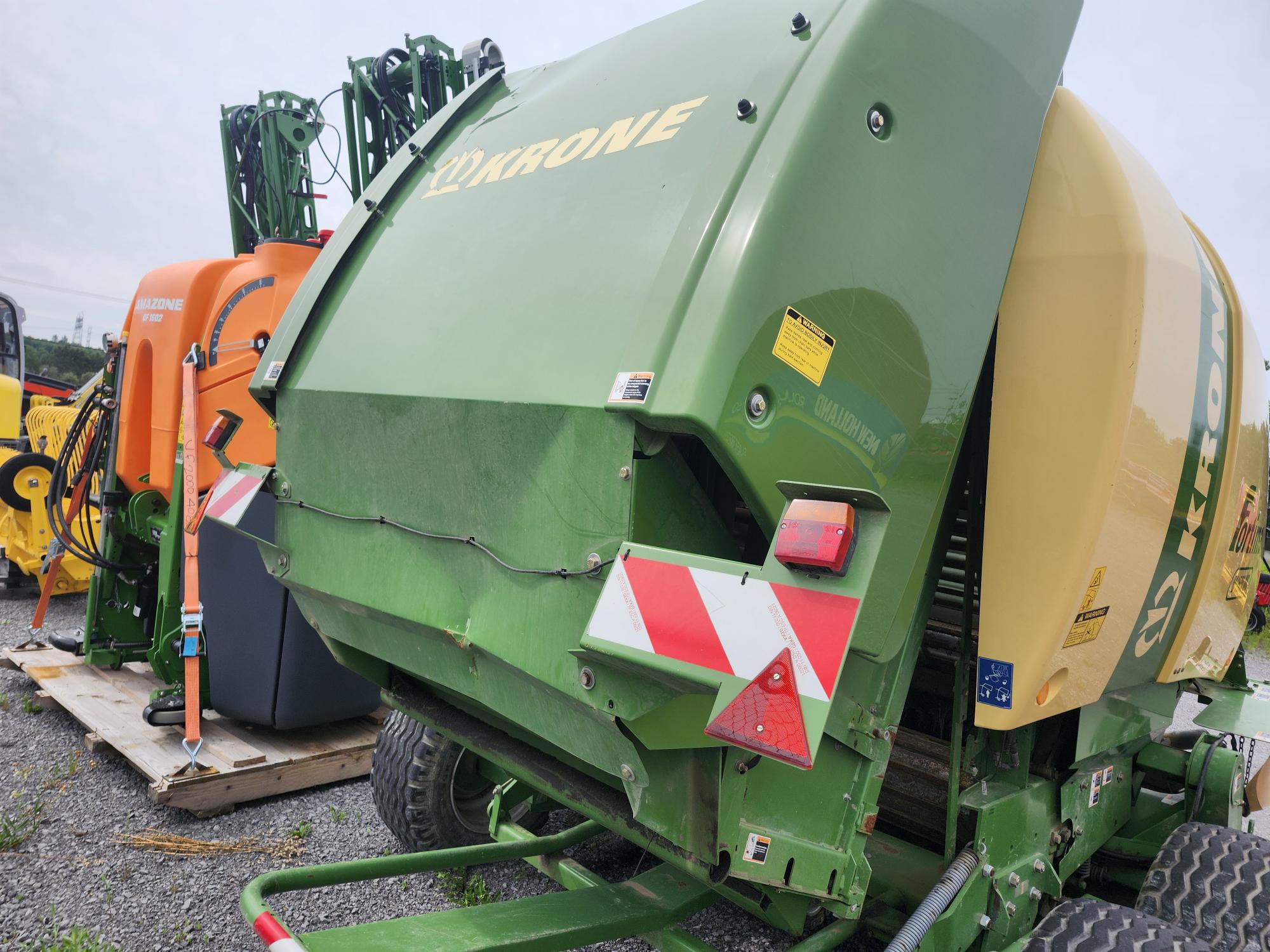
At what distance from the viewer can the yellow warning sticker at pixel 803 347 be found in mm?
1594

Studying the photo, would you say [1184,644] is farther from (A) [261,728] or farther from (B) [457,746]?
(A) [261,728]

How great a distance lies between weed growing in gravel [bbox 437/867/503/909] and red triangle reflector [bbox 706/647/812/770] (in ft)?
6.66

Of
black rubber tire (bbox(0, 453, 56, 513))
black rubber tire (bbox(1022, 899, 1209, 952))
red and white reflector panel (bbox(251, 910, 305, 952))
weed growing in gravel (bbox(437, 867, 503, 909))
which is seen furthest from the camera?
black rubber tire (bbox(0, 453, 56, 513))

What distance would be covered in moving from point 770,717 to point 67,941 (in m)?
2.49

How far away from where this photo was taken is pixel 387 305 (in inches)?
90.5

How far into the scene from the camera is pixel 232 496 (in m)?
2.52

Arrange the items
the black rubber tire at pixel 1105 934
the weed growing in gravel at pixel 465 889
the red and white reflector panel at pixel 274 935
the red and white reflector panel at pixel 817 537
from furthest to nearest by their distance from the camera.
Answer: the weed growing in gravel at pixel 465 889 < the black rubber tire at pixel 1105 934 < the red and white reflector panel at pixel 274 935 < the red and white reflector panel at pixel 817 537

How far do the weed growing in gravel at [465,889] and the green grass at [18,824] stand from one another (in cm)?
155

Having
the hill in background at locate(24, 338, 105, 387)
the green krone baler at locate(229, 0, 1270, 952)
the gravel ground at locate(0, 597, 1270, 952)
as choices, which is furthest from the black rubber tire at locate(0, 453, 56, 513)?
the hill in background at locate(24, 338, 105, 387)

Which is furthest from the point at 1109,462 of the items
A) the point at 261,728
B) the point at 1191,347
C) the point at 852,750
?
the point at 261,728

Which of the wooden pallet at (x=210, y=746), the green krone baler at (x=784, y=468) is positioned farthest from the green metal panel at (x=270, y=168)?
the green krone baler at (x=784, y=468)

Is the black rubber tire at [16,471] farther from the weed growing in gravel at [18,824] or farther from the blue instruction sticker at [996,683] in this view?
the blue instruction sticker at [996,683]

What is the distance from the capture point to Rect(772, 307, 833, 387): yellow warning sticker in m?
1.59

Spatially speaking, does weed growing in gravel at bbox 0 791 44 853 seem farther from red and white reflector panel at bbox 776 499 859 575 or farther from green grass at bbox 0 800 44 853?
red and white reflector panel at bbox 776 499 859 575
